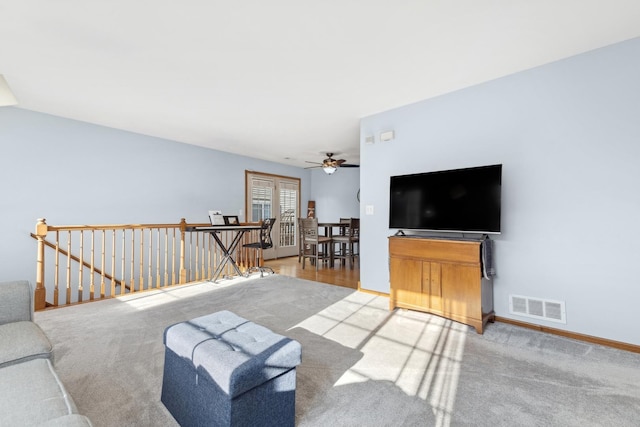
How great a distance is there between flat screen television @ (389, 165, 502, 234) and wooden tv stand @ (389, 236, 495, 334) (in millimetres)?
239

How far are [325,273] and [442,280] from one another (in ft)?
9.02

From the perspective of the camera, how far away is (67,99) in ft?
11.5

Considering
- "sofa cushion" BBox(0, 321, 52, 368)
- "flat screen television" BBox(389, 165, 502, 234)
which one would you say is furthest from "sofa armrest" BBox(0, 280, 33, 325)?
"flat screen television" BBox(389, 165, 502, 234)

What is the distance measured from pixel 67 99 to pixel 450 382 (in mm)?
4965

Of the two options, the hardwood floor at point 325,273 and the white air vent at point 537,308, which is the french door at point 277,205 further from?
the white air vent at point 537,308

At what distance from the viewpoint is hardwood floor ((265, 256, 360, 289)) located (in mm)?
4715

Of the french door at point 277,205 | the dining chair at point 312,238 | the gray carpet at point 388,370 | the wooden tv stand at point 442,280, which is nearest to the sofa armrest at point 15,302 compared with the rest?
the gray carpet at point 388,370

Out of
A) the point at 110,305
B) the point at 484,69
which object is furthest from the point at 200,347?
the point at 484,69

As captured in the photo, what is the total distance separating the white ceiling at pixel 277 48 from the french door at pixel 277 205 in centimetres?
331

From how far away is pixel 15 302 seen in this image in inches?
64.9

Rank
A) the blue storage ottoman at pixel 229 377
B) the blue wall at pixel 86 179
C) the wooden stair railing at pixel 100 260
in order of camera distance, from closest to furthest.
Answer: the blue storage ottoman at pixel 229 377, the wooden stair railing at pixel 100 260, the blue wall at pixel 86 179

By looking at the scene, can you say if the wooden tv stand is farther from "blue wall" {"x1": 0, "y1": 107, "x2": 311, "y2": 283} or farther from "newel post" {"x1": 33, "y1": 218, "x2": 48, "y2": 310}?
"blue wall" {"x1": 0, "y1": 107, "x2": 311, "y2": 283}

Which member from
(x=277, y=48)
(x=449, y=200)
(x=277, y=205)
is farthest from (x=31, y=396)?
(x=277, y=205)

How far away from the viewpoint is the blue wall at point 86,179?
3.81m
